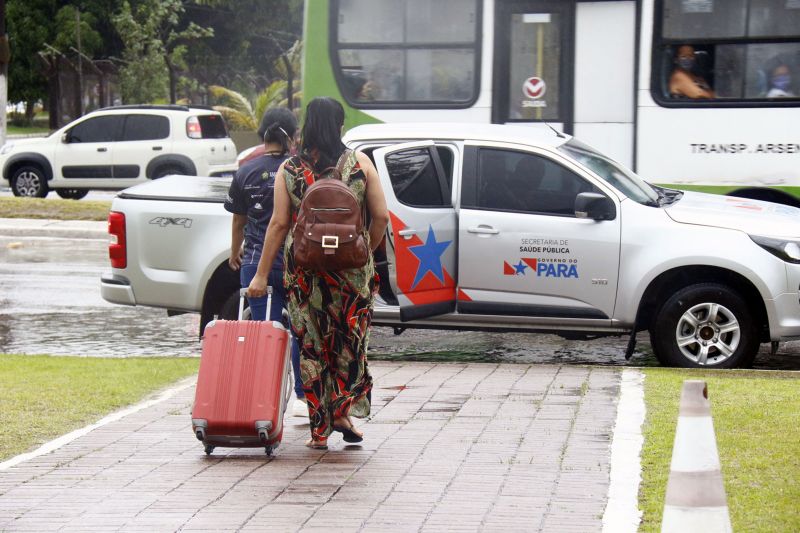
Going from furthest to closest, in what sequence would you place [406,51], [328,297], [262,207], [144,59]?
[144,59]
[406,51]
[262,207]
[328,297]

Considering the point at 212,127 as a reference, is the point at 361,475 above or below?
below

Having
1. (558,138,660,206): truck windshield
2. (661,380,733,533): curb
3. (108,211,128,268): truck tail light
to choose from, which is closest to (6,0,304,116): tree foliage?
(108,211,128,268): truck tail light

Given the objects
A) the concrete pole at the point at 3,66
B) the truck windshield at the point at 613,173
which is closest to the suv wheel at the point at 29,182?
the concrete pole at the point at 3,66

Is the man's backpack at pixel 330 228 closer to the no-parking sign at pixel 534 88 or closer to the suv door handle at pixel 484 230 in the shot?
the suv door handle at pixel 484 230

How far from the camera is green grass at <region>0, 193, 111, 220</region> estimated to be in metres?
20.2

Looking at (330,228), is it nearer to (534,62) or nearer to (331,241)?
(331,241)

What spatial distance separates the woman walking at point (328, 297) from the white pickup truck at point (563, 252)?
269cm

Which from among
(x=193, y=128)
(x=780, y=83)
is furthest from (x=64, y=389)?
(x=193, y=128)

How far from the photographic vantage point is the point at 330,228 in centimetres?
607

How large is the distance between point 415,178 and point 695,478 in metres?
5.66

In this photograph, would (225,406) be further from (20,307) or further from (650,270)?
(20,307)

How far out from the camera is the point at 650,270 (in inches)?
362

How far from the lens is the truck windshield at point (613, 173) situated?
375 inches

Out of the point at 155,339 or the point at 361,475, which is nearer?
the point at 361,475
